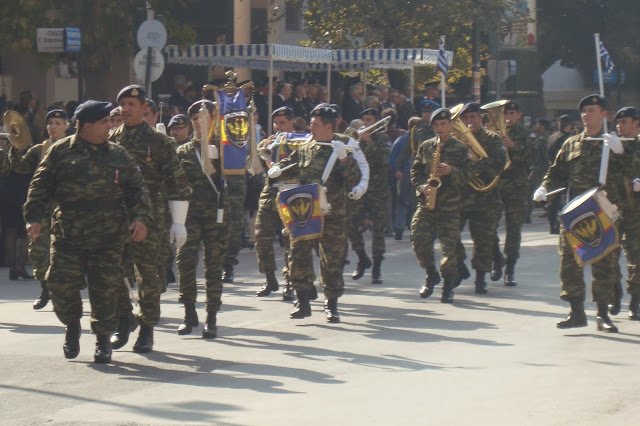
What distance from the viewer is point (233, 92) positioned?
12266 millimetres

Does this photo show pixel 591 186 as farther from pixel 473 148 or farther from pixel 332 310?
pixel 473 148

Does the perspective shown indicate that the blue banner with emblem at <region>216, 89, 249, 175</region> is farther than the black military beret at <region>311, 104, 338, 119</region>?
No

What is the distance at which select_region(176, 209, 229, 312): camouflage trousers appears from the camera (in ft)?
35.7

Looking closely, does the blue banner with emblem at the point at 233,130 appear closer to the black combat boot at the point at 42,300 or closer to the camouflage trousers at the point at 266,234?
the camouflage trousers at the point at 266,234

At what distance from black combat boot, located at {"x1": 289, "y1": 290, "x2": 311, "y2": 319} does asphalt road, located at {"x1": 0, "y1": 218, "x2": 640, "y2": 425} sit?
0.29ft

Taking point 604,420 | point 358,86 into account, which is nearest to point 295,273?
point 604,420

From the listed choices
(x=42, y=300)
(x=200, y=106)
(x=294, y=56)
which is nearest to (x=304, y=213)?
(x=200, y=106)

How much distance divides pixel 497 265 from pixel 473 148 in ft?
5.82

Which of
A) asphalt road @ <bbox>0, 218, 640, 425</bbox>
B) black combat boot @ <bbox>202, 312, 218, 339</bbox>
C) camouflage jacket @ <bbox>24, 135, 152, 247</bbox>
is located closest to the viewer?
asphalt road @ <bbox>0, 218, 640, 425</bbox>

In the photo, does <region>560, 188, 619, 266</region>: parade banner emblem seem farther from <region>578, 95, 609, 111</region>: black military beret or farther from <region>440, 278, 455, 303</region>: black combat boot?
<region>440, 278, 455, 303</region>: black combat boot

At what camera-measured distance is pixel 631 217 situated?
11.8m

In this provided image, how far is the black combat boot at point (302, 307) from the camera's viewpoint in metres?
11.8

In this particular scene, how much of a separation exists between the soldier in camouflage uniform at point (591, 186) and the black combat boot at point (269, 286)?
3.52 metres

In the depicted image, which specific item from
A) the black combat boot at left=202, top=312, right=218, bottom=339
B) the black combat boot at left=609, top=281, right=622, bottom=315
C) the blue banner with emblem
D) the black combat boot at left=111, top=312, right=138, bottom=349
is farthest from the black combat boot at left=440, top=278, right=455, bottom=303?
the black combat boot at left=111, top=312, right=138, bottom=349
